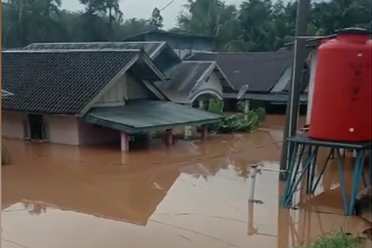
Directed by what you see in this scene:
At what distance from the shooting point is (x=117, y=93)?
751 cm

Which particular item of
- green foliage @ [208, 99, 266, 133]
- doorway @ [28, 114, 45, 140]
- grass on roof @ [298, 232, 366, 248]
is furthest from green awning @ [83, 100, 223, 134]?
grass on roof @ [298, 232, 366, 248]

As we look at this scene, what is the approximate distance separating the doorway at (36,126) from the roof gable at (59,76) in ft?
0.82

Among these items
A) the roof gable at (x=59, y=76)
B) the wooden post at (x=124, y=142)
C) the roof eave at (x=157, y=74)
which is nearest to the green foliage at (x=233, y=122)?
the roof eave at (x=157, y=74)

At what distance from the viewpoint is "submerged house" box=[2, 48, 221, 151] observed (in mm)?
6863

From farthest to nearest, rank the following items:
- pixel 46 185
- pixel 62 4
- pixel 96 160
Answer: pixel 96 160
pixel 62 4
pixel 46 185

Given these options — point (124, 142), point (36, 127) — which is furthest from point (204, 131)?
point (36, 127)

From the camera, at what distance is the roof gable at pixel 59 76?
7.03 metres

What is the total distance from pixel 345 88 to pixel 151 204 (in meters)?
2.41

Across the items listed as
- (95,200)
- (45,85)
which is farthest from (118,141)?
(95,200)

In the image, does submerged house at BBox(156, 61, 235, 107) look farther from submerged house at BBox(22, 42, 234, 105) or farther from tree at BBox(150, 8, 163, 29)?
tree at BBox(150, 8, 163, 29)

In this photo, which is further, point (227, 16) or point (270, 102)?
point (270, 102)

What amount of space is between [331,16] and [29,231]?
2249 millimetres

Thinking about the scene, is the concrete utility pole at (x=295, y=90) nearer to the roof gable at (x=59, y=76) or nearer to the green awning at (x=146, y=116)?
the green awning at (x=146, y=116)

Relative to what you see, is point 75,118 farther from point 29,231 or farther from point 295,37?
point 295,37
